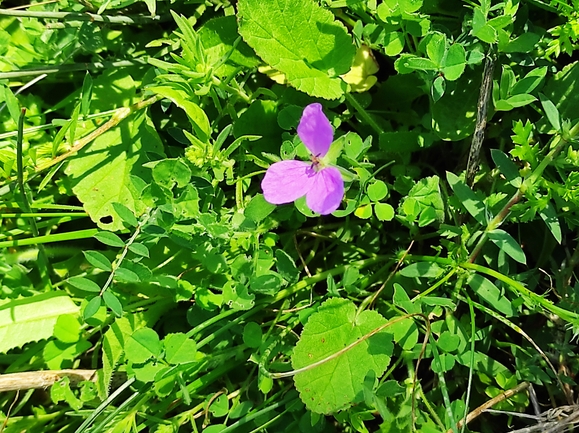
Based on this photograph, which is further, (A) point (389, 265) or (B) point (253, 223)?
(A) point (389, 265)

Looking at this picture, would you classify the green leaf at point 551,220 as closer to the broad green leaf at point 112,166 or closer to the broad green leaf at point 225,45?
the broad green leaf at point 225,45

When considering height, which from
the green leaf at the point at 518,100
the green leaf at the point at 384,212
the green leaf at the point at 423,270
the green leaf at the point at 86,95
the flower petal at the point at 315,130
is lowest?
the green leaf at the point at 423,270

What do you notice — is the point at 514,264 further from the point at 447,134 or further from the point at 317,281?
the point at 317,281

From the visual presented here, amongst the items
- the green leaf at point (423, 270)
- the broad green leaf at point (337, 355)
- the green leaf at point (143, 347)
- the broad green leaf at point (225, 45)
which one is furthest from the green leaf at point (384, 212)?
the green leaf at point (143, 347)

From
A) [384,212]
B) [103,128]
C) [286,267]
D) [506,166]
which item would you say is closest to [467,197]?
[506,166]

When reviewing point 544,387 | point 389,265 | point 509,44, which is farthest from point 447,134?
point 544,387

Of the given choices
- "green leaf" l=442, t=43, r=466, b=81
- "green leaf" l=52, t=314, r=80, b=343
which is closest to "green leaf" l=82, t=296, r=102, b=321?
"green leaf" l=52, t=314, r=80, b=343
